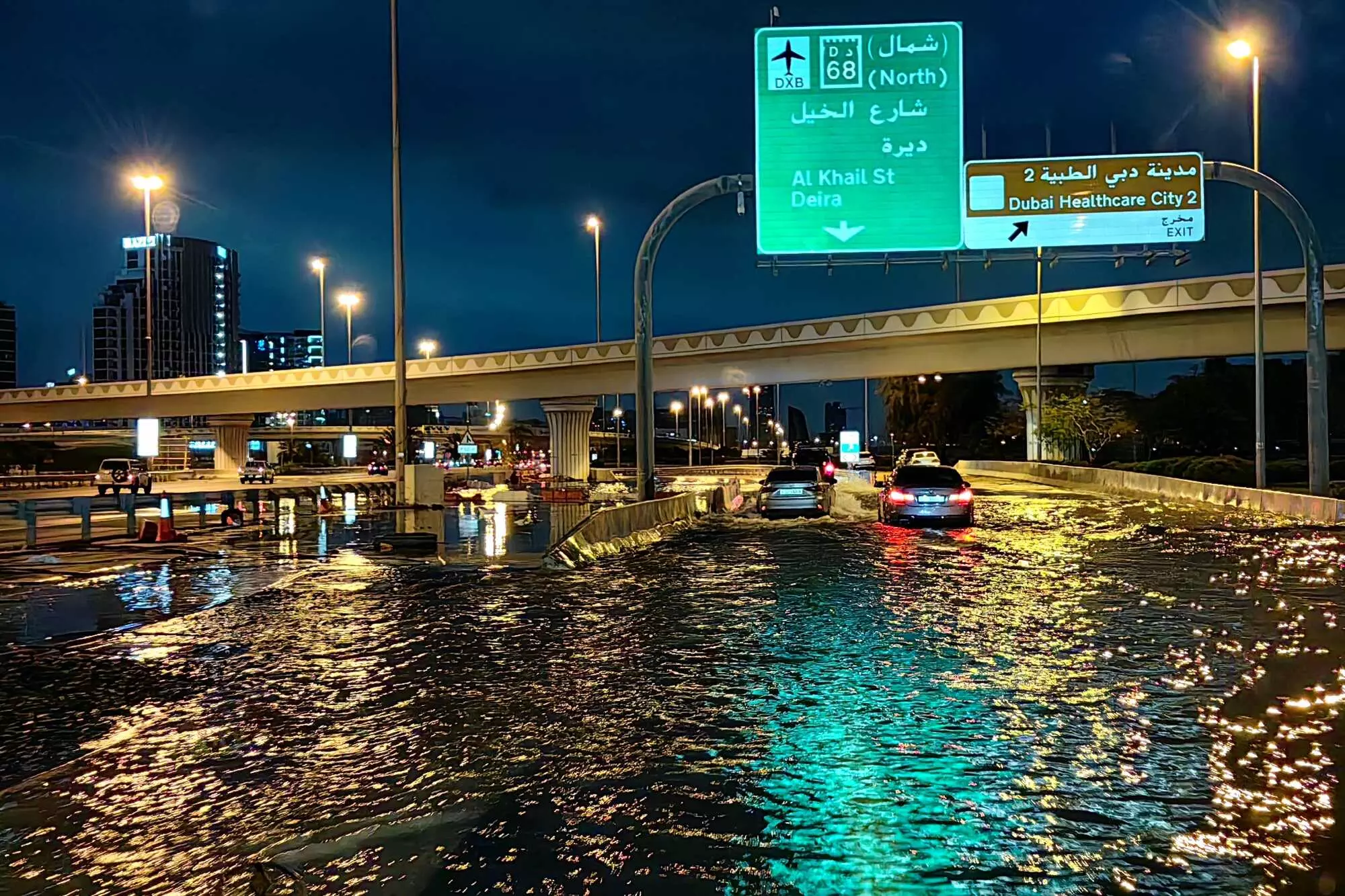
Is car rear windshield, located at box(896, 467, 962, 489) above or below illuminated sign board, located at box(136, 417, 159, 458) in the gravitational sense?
below

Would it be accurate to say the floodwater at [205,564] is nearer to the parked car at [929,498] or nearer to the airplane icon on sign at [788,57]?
the parked car at [929,498]

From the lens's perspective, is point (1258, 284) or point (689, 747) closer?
point (689, 747)

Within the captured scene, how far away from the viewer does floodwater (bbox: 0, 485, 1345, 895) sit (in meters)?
5.66

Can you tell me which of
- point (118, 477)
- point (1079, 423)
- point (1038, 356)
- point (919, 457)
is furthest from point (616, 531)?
point (1079, 423)

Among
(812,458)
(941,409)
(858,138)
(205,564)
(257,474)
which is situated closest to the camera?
(205,564)

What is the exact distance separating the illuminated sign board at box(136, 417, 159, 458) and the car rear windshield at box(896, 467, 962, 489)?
22.9 m

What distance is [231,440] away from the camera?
101m

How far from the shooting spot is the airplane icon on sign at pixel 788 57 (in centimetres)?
2516

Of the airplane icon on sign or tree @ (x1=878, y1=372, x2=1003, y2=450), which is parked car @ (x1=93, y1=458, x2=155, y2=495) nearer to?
the airplane icon on sign

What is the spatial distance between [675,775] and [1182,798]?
116 inches

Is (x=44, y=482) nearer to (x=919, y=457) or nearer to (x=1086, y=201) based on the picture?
(x=919, y=457)

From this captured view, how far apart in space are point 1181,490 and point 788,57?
968 inches

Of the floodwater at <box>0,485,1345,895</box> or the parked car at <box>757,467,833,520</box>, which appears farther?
the parked car at <box>757,467,833,520</box>

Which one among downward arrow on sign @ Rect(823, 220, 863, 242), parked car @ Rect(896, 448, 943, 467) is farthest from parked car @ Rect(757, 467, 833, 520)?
parked car @ Rect(896, 448, 943, 467)
